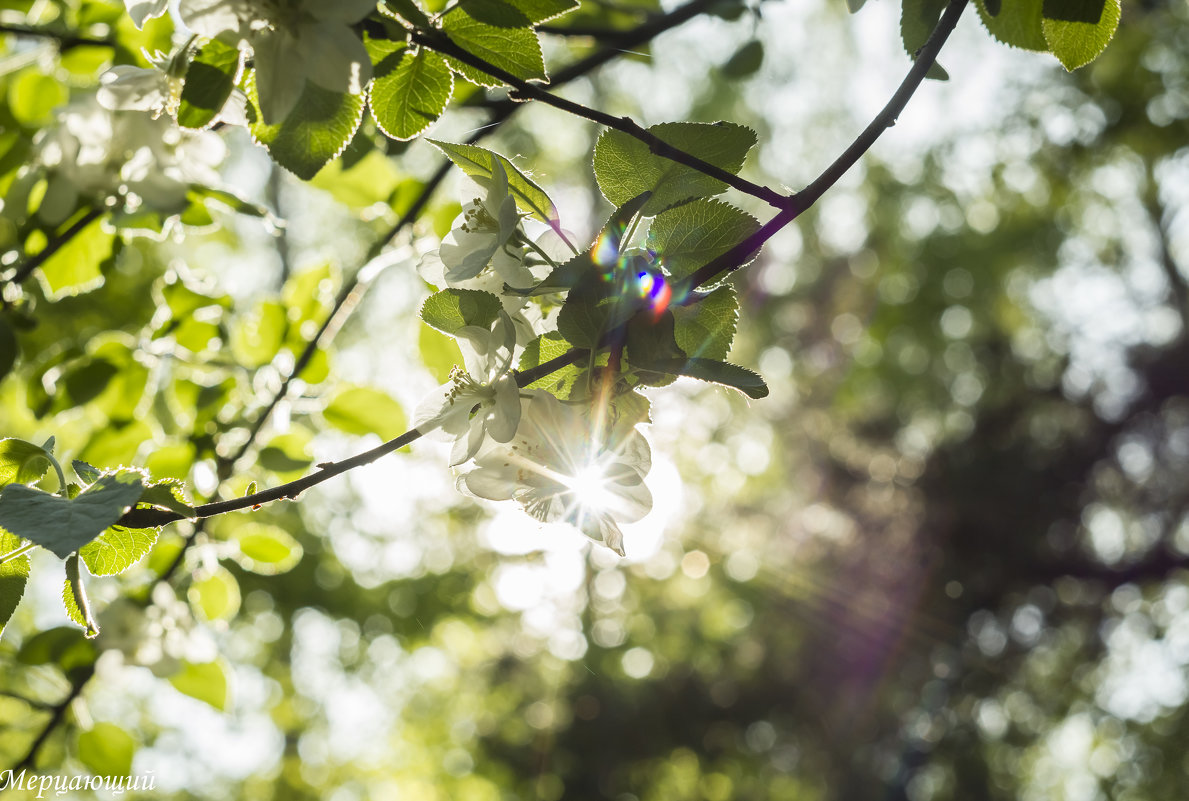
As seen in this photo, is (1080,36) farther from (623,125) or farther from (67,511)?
(67,511)

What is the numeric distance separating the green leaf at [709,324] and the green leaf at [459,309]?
147 mm

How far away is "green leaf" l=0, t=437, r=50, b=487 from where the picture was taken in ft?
2.03

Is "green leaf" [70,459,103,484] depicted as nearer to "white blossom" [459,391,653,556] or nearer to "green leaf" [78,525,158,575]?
"green leaf" [78,525,158,575]

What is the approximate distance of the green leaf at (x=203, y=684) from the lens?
1.41 metres

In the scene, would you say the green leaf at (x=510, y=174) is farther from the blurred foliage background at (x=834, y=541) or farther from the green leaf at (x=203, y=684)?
the blurred foliage background at (x=834, y=541)

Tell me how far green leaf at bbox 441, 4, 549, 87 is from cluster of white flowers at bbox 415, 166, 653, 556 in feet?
0.33

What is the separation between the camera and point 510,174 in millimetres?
659

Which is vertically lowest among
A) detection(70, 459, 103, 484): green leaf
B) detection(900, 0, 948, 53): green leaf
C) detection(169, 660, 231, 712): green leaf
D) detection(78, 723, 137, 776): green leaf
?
detection(78, 723, 137, 776): green leaf

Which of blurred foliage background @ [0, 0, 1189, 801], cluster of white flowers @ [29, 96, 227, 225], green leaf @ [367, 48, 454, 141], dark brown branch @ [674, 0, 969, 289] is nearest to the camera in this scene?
dark brown branch @ [674, 0, 969, 289]

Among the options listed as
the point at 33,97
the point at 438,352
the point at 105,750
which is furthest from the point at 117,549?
the point at 33,97

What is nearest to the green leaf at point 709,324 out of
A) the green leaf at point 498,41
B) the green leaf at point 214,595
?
the green leaf at point 498,41

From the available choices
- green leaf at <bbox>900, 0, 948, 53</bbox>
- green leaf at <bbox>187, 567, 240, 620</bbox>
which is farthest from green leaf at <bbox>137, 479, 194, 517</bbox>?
green leaf at <bbox>187, 567, 240, 620</bbox>

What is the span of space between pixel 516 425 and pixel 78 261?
1.00m

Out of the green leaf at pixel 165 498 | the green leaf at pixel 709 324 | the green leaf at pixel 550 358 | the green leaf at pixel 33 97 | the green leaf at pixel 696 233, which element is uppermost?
the green leaf at pixel 696 233
